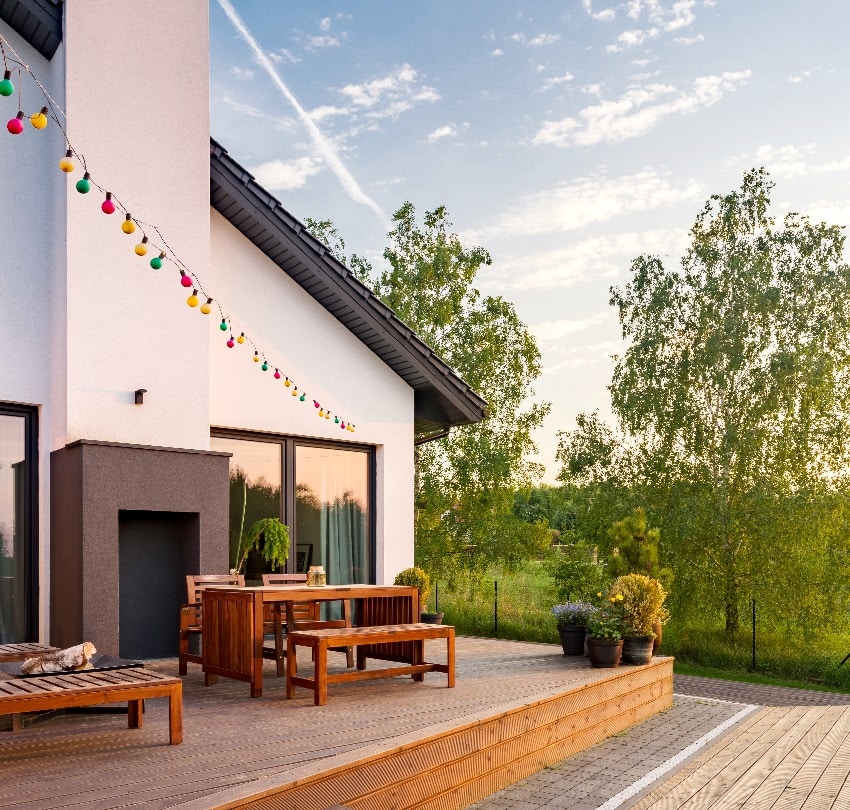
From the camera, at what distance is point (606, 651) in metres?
6.96

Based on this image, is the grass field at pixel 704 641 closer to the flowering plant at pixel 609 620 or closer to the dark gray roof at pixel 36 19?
the flowering plant at pixel 609 620

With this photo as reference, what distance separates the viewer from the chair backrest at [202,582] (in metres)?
6.66

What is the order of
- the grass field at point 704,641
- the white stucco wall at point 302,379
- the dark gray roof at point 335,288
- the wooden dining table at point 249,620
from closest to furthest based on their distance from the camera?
1. the wooden dining table at point 249,620
2. the dark gray roof at point 335,288
3. the white stucco wall at point 302,379
4. the grass field at point 704,641

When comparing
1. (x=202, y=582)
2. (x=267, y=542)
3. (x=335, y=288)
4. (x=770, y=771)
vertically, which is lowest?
(x=770, y=771)

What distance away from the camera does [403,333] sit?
31.7ft

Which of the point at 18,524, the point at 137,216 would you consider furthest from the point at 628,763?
the point at 137,216

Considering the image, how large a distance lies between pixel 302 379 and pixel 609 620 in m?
4.12

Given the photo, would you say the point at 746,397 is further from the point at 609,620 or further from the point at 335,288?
the point at 609,620

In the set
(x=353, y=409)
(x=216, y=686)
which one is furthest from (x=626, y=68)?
(x=216, y=686)

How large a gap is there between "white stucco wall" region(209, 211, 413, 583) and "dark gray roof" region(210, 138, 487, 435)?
0.41ft

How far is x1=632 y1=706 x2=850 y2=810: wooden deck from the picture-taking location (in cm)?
499

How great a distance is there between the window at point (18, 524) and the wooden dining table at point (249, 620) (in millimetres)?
1940

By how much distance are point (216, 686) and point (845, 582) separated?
10913 mm

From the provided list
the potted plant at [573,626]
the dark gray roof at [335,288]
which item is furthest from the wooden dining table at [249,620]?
the dark gray roof at [335,288]
